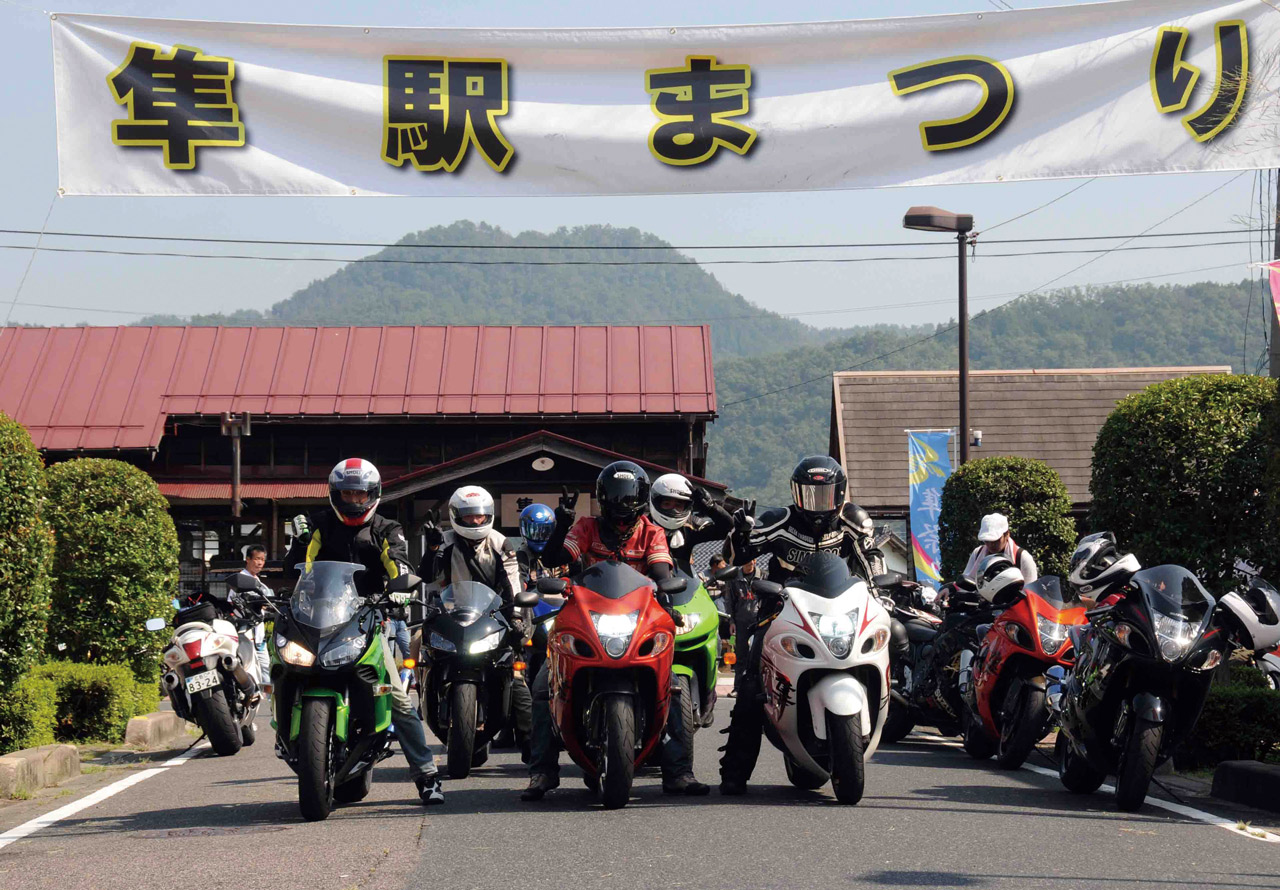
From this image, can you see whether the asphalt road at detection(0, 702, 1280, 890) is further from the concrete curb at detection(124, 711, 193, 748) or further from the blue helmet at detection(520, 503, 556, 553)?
the concrete curb at detection(124, 711, 193, 748)

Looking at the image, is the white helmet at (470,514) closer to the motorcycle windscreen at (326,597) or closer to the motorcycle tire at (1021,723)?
the motorcycle windscreen at (326,597)

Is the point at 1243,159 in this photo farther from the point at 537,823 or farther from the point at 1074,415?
the point at 1074,415

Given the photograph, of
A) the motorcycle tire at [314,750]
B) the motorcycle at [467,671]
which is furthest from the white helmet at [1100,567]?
the motorcycle tire at [314,750]

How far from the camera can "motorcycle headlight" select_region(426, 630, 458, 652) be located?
30.2 ft

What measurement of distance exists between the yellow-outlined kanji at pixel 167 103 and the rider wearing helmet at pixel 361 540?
2060 mm

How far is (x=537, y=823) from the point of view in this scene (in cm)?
765

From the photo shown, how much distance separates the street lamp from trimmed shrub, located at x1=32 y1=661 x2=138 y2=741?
1596cm

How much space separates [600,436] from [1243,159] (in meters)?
29.0

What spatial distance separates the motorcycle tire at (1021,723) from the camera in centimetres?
1003

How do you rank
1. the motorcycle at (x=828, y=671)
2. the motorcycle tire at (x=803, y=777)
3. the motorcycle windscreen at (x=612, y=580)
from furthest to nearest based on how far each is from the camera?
the motorcycle tire at (x=803, y=777) → the motorcycle windscreen at (x=612, y=580) → the motorcycle at (x=828, y=671)

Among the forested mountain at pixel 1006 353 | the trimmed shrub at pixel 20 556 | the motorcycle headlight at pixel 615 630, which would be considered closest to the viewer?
the motorcycle headlight at pixel 615 630

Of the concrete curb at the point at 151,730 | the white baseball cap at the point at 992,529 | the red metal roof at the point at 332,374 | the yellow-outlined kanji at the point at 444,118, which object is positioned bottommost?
the concrete curb at the point at 151,730

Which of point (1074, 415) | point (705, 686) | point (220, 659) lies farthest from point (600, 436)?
point (705, 686)

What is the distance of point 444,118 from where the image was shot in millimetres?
7512
